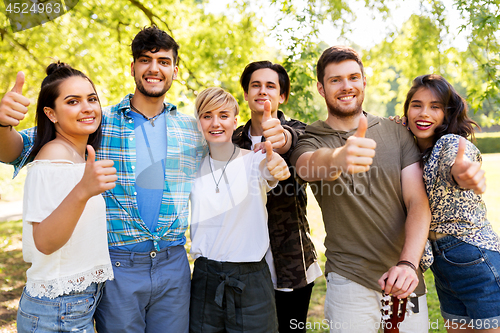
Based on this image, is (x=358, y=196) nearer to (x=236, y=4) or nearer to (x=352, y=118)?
(x=352, y=118)

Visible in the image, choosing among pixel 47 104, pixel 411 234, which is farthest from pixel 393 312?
pixel 47 104

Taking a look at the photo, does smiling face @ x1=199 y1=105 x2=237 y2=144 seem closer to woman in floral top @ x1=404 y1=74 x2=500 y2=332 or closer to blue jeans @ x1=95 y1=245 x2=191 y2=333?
blue jeans @ x1=95 y1=245 x2=191 y2=333

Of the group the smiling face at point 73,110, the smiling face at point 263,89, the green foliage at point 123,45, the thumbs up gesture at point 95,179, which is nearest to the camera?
the thumbs up gesture at point 95,179

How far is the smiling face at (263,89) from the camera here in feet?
10.2

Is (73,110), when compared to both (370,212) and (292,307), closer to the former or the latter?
(370,212)

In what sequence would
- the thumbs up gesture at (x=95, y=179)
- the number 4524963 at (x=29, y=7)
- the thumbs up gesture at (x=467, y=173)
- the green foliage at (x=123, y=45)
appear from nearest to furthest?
the thumbs up gesture at (x=95, y=179)
the thumbs up gesture at (x=467, y=173)
the number 4524963 at (x=29, y=7)
the green foliage at (x=123, y=45)

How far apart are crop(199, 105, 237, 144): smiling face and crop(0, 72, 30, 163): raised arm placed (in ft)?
3.60

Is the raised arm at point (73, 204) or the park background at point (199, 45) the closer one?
the raised arm at point (73, 204)

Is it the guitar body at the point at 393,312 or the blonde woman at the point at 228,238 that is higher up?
the blonde woman at the point at 228,238

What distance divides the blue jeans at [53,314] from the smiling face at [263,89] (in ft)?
6.60

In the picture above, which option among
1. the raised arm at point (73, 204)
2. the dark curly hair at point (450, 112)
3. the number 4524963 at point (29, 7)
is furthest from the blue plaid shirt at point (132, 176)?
the number 4524963 at point (29, 7)

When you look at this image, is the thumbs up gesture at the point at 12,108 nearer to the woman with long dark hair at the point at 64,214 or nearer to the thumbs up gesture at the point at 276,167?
the woman with long dark hair at the point at 64,214

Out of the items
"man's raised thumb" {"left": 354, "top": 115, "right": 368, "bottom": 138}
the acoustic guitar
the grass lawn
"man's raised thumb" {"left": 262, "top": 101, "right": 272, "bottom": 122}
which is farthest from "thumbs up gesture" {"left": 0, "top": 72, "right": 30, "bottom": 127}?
the grass lawn

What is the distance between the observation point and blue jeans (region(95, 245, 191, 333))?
7.22ft
